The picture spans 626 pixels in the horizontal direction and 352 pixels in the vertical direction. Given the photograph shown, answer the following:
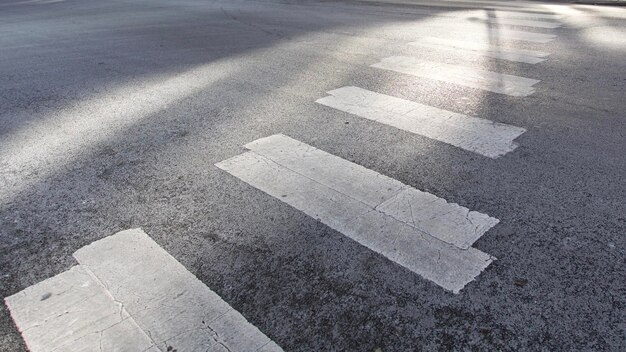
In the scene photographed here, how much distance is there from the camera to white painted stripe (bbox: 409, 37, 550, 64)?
6.86 metres

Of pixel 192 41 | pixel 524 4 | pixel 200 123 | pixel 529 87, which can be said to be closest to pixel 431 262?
pixel 200 123

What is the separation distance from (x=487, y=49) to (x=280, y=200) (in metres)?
5.43

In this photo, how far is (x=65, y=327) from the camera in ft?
7.82

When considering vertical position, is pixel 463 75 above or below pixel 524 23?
below

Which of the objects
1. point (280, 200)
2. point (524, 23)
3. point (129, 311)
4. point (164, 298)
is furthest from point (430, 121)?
point (524, 23)

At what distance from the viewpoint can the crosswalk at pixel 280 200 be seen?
7.68ft

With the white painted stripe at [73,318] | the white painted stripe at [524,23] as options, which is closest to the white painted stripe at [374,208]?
the white painted stripe at [73,318]

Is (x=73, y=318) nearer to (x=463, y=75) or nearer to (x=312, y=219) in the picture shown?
(x=312, y=219)

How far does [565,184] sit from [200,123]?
3.55 m

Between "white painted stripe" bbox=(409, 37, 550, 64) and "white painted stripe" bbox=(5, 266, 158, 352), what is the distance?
638 cm

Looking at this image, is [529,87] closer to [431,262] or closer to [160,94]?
[431,262]

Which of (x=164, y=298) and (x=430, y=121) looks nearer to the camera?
(x=164, y=298)

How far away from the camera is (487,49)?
290 inches

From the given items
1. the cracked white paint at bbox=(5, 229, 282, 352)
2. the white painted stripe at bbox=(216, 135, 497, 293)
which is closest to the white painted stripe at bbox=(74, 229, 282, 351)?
the cracked white paint at bbox=(5, 229, 282, 352)
